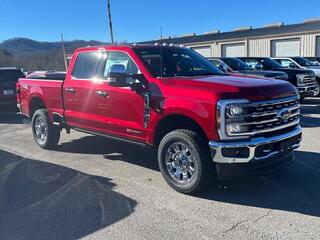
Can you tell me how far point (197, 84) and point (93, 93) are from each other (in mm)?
2204

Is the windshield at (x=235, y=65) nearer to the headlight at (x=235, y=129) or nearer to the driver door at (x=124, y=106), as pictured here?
the driver door at (x=124, y=106)

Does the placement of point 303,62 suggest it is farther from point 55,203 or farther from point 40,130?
point 55,203

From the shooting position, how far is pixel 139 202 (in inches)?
195

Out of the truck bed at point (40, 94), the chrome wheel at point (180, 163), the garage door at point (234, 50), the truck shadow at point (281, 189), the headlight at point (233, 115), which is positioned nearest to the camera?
the headlight at point (233, 115)

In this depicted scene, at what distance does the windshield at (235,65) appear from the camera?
1383cm

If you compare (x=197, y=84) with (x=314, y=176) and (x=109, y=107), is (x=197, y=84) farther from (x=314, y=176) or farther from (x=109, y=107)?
(x=314, y=176)

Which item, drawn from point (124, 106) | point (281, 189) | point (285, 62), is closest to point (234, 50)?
point (285, 62)

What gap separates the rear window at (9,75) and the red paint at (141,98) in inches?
246

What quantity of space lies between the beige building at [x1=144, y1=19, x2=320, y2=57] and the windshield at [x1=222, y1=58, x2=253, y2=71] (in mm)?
20687

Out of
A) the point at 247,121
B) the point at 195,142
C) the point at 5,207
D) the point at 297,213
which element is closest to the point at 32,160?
the point at 5,207

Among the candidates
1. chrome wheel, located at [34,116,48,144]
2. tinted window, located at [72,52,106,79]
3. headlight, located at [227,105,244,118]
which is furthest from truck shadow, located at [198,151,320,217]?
chrome wheel, located at [34,116,48,144]

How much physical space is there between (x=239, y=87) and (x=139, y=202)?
75.9 inches

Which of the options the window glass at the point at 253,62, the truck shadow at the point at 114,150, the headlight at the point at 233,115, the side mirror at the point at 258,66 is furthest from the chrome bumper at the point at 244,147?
the window glass at the point at 253,62

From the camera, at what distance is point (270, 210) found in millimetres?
4613
